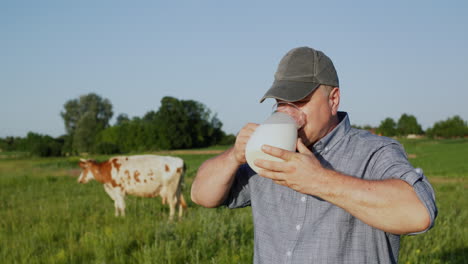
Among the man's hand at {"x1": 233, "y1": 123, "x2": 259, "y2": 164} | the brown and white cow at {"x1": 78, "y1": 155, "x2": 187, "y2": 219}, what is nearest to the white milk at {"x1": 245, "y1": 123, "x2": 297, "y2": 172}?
the man's hand at {"x1": 233, "y1": 123, "x2": 259, "y2": 164}

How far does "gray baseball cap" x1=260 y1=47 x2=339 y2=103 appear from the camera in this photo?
176 centimetres

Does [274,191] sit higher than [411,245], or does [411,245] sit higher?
[274,191]

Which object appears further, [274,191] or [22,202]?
[22,202]

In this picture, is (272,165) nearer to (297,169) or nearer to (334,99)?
(297,169)

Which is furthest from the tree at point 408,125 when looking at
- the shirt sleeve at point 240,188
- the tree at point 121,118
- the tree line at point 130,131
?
the shirt sleeve at point 240,188

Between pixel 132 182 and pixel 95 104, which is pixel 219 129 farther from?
pixel 132 182

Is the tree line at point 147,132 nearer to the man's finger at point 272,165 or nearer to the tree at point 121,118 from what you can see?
the tree at point 121,118

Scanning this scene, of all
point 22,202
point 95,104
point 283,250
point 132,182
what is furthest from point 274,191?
point 95,104

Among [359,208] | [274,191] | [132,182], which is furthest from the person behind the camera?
[132,182]

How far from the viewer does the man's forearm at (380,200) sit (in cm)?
143

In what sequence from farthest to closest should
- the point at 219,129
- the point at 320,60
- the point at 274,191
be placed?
1. the point at 219,129
2. the point at 274,191
3. the point at 320,60

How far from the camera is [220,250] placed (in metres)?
4.77

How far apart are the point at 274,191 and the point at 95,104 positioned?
88402mm

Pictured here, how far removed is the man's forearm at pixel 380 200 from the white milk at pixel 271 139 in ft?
0.62
